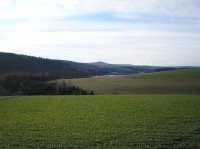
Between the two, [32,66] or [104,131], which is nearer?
[104,131]

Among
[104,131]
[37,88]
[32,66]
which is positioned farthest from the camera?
[32,66]

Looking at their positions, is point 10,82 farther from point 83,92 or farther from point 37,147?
point 37,147

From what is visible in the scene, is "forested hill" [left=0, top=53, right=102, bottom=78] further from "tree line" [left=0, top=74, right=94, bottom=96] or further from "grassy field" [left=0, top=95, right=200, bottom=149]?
"grassy field" [left=0, top=95, right=200, bottom=149]

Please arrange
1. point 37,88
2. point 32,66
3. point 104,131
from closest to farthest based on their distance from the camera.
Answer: point 104,131
point 37,88
point 32,66

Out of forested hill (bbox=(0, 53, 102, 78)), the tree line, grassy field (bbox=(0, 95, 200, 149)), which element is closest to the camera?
grassy field (bbox=(0, 95, 200, 149))

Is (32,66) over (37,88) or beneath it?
over

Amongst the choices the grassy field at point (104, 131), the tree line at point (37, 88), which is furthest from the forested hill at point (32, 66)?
the grassy field at point (104, 131)

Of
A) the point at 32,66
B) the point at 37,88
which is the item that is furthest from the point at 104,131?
the point at 32,66

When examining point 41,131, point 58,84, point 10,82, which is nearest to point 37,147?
point 41,131

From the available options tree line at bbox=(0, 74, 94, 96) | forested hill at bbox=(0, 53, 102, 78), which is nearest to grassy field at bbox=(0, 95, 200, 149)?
tree line at bbox=(0, 74, 94, 96)

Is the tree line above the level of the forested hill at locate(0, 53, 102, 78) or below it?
below

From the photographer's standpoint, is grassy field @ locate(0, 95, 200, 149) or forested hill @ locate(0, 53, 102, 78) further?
forested hill @ locate(0, 53, 102, 78)

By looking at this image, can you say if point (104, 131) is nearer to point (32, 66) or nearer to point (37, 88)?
point (37, 88)

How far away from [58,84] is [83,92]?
368 inches
